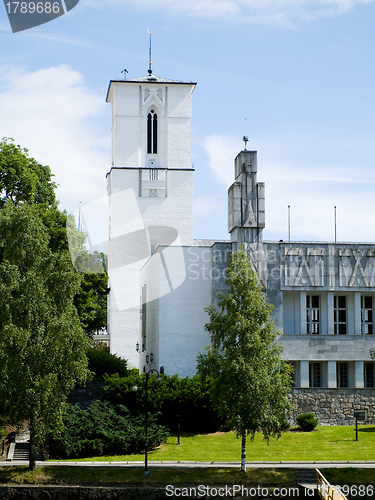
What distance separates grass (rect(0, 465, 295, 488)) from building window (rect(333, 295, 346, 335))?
47.1ft

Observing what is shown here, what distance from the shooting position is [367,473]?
27000 mm

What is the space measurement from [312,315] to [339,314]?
167cm

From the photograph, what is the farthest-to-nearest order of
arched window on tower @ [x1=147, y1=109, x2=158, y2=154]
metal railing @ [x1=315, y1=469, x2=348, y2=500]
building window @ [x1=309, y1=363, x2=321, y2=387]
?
arched window on tower @ [x1=147, y1=109, x2=158, y2=154] → building window @ [x1=309, y1=363, x2=321, y2=387] → metal railing @ [x1=315, y1=469, x2=348, y2=500]

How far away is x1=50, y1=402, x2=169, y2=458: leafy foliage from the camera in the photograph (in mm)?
30844

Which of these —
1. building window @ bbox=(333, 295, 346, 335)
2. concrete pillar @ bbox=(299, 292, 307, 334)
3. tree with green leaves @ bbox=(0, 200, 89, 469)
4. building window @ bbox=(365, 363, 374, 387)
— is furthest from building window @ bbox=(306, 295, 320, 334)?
tree with green leaves @ bbox=(0, 200, 89, 469)

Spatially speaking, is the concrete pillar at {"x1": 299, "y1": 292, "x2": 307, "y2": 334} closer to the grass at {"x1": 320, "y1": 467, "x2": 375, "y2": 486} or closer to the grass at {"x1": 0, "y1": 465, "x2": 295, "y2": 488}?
the grass at {"x1": 320, "y1": 467, "x2": 375, "y2": 486}

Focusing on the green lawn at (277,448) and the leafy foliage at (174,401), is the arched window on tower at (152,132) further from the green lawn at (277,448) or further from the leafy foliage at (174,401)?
the green lawn at (277,448)

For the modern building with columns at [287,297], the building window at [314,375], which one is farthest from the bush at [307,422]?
the building window at [314,375]

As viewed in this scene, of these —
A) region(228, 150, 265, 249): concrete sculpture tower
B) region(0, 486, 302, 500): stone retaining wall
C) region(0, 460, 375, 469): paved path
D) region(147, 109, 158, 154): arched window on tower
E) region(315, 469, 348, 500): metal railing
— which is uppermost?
region(147, 109, 158, 154): arched window on tower

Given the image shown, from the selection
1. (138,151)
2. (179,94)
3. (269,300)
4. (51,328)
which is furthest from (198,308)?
(179,94)

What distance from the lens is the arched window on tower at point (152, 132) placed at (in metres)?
59.7

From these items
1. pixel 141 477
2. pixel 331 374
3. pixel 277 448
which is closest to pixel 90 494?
pixel 141 477

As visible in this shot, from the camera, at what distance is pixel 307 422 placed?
119ft

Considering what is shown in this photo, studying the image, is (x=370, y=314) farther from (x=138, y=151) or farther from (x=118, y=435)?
(x=138, y=151)
